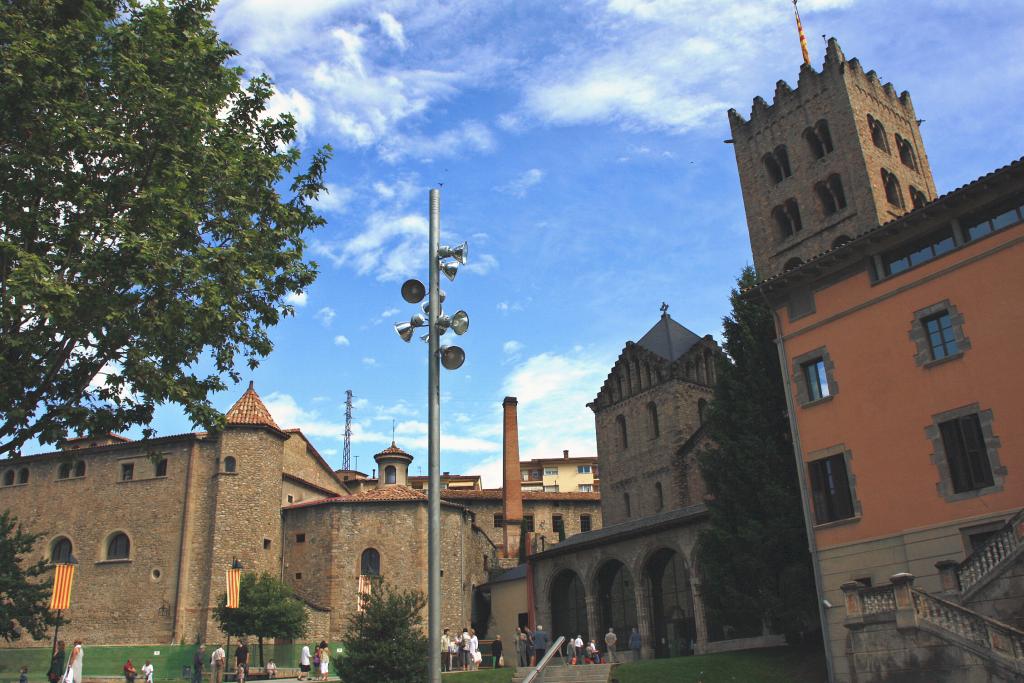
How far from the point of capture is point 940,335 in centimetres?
2039

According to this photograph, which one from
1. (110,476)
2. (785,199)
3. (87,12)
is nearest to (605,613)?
(785,199)

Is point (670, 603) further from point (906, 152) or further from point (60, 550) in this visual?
point (60, 550)

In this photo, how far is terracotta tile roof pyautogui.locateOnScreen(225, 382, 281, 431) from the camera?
45156mm

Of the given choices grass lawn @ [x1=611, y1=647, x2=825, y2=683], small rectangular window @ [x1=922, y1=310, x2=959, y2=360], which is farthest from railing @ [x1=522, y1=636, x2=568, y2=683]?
small rectangular window @ [x1=922, y1=310, x2=959, y2=360]

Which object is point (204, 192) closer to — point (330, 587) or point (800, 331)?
point (800, 331)

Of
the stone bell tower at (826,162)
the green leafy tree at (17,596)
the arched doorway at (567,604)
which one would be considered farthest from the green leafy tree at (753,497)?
the green leafy tree at (17,596)

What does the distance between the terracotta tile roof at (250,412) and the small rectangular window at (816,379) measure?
103ft

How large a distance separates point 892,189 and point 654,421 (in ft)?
56.6

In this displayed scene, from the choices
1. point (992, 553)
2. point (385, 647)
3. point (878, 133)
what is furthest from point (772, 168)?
point (385, 647)

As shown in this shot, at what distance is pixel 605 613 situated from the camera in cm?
3853

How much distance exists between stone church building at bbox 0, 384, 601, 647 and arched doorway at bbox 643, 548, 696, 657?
13.8 meters

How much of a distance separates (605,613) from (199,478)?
22.7 meters

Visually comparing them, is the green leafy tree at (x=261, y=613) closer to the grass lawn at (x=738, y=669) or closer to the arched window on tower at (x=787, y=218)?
the grass lawn at (x=738, y=669)

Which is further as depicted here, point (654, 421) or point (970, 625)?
point (654, 421)
